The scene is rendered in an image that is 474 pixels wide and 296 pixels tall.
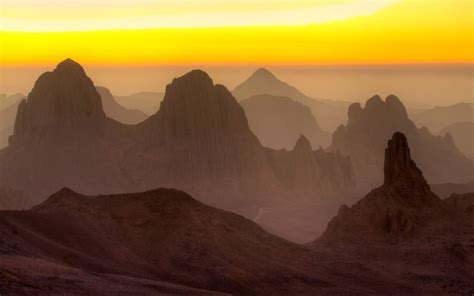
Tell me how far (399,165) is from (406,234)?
39.1ft

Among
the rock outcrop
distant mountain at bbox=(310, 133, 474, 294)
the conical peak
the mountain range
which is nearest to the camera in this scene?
the mountain range

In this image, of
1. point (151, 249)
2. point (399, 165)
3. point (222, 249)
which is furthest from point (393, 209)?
point (151, 249)

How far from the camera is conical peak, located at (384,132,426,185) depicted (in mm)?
106875

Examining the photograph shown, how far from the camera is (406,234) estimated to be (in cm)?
9800

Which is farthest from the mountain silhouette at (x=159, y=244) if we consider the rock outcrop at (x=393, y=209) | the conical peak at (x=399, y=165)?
the conical peak at (x=399, y=165)

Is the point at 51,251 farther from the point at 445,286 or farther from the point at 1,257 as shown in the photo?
the point at 445,286

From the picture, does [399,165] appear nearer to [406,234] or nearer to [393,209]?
[393,209]

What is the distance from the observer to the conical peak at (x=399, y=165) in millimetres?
106875

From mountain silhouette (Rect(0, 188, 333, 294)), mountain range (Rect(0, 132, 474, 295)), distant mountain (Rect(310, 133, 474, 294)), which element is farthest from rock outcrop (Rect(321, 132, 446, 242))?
mountain silhouette (Rect(0, 188, 333, 294))

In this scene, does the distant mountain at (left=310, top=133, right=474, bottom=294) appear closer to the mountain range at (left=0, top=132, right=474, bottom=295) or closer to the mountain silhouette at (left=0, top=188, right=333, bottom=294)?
the mountain range at (left=0, top=132, right=474, bottom=295)

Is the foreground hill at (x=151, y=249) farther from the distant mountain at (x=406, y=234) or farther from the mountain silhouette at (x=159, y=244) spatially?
the distant mountain at (x=406, y=234)

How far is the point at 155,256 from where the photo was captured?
7925 cm

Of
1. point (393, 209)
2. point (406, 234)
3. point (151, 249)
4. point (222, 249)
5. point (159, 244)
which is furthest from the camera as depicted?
point (393, 209)

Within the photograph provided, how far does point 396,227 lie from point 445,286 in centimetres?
1946
